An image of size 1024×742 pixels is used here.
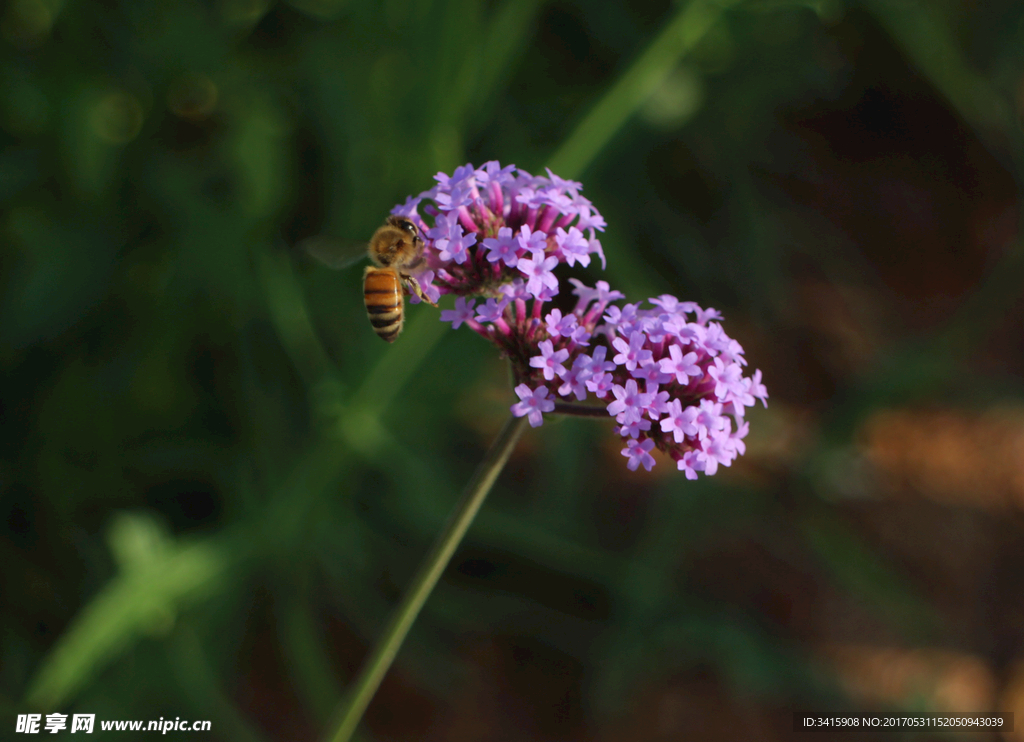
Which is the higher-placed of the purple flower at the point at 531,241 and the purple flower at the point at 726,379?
the purple flower at the point at 531,241

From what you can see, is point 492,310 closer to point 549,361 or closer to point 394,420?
point 549,361

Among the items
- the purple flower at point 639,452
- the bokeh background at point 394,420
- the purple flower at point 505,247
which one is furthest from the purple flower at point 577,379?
the bokeh background at point 394,420

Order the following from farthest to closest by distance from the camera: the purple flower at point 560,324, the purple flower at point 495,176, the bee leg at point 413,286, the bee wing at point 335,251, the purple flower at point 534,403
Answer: the bee wing at point 335,251
the bee leg at point 413,286
the purple flower at point 495,176
the purple flower at point 560,324
the purple flower at point 534,403

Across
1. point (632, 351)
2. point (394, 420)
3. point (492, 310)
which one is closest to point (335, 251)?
point (492, 310)

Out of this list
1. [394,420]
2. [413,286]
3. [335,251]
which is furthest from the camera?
[394,420]

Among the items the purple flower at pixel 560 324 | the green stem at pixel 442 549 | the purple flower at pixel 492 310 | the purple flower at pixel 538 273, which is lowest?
the green stem at pixel 442 549

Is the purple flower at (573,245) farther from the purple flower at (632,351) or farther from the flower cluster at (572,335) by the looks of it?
the purple flower at (632,351)

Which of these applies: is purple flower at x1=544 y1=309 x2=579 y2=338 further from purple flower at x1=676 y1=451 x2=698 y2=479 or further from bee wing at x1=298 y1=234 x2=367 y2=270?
bee wing at x1=298 y1=234 x2=367 y2=270

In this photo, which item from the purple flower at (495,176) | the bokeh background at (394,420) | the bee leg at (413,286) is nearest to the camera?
the purple flower at (495,176)
